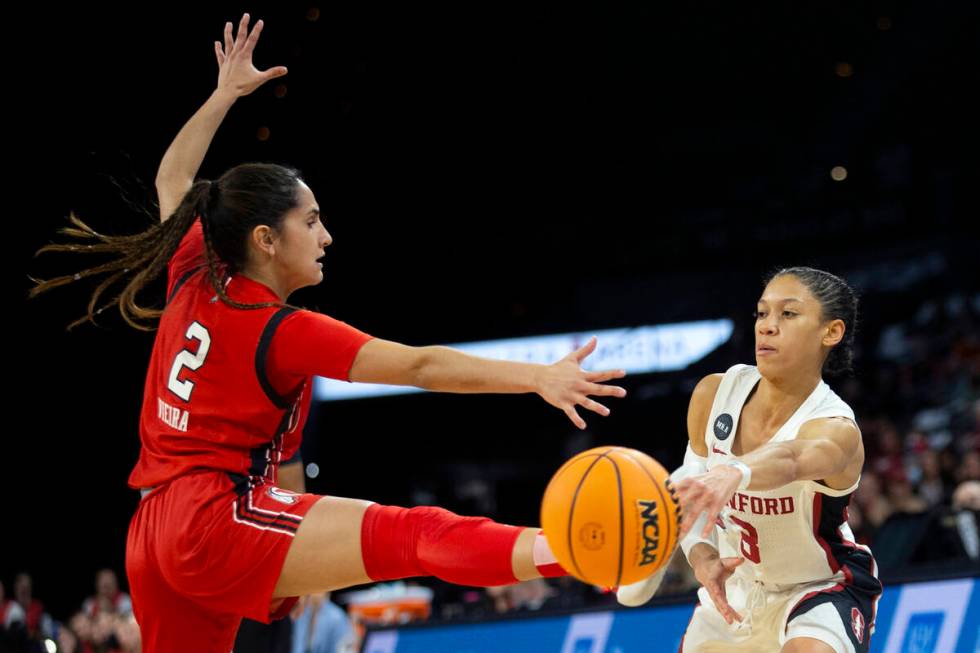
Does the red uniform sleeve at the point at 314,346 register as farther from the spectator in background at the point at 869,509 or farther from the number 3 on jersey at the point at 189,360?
the spectator in background at the point at 869,509

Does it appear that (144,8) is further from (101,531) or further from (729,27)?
(729,27)

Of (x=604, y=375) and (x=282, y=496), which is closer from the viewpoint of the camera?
(x=604, y=375)

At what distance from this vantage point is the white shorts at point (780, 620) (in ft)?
12.2

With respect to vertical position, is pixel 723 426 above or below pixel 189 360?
below

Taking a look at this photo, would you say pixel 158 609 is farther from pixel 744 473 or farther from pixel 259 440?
pixel 744 473

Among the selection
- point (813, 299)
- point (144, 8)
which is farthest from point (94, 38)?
point (813, 299)

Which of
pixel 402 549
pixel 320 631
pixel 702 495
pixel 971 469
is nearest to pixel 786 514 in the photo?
pixel 702 495

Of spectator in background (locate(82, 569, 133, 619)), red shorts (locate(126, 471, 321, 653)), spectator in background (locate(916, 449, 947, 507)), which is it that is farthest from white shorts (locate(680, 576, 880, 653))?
spectator in background (locate(82, 569, 133, 619))

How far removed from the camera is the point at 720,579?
150 inches

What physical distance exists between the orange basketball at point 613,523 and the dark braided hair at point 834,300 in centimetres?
125

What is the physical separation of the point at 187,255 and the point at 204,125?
72 cm

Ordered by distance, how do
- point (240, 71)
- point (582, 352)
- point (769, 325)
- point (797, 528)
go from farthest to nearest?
point (240, 71) < point (769, 325) < point (797, 528) < point (582, 352)

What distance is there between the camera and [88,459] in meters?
15.1

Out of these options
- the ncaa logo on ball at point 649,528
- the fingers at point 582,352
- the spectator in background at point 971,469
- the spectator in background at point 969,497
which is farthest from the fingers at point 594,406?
the spectator in background at point 971,469
